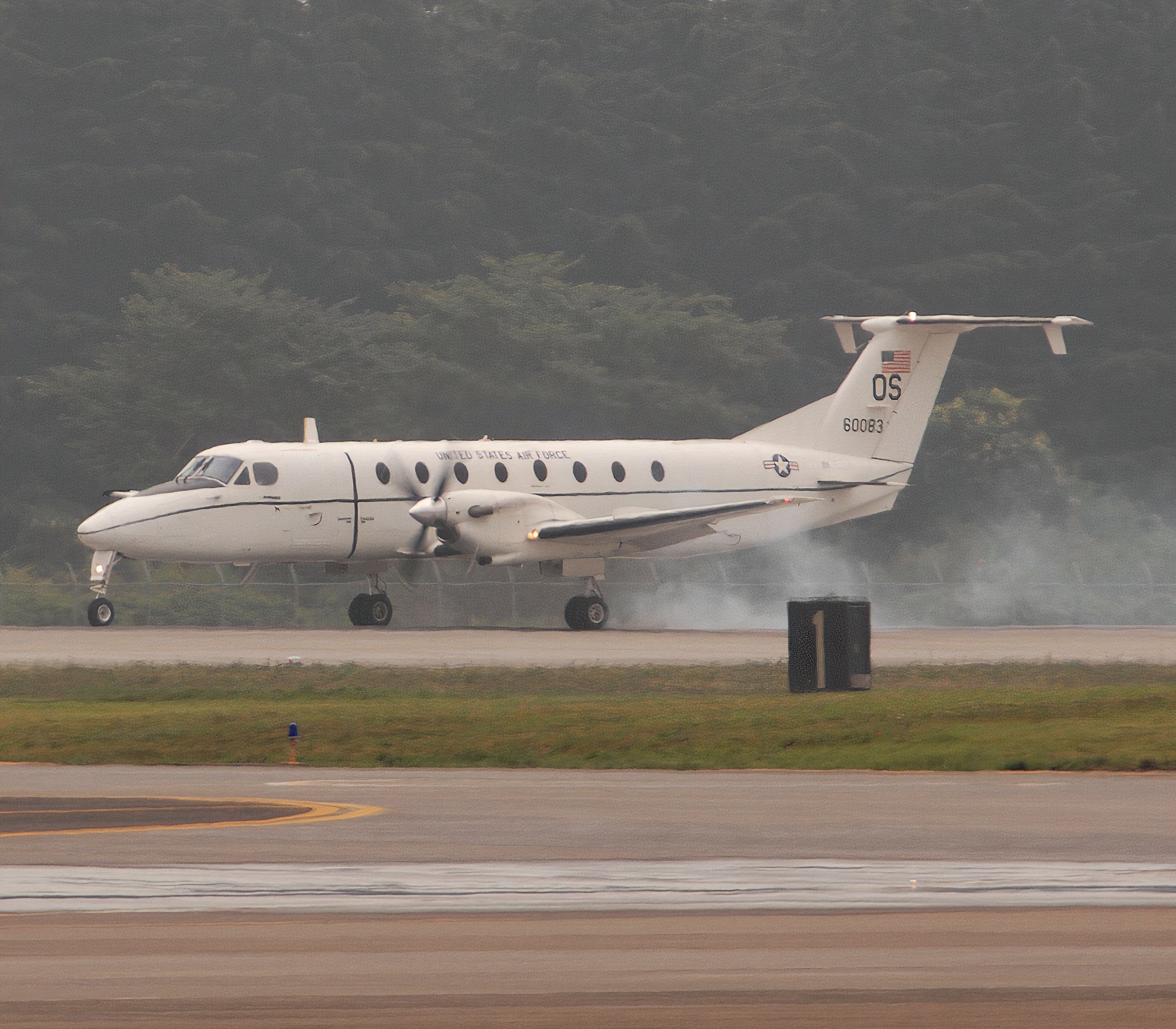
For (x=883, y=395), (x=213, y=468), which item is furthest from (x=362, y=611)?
(x=883, y=395)

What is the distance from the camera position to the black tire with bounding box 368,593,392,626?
4622 centimetres

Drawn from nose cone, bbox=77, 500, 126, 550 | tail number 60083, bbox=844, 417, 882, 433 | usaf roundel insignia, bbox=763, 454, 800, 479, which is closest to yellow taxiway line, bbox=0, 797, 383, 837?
nose cone, bbox=77, 500, 126, 550

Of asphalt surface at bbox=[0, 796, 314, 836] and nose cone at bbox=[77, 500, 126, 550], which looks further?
nose cone at bbox=[77, 500, 126, 550]

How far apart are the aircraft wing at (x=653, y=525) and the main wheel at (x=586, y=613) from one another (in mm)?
1445

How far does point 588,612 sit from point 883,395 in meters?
9.95

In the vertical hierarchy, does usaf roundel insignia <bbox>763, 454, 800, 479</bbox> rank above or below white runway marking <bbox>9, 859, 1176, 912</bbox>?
above

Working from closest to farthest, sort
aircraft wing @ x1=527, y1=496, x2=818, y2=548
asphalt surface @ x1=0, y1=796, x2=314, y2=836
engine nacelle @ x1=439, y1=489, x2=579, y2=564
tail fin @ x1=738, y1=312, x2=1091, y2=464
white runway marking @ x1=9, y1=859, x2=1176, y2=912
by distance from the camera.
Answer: white runway marking @ x1=9, y1=859, x2=1176, y2=912, asphalt surface @ x1=0, y1=796, x2=314, y2=836, engine nacelle @ x1=439, y1=489, x2=579, y2=564, aircraft wing @ x1=527, y1=496, x2=818, y2=548, tail fin @ x1=738, y1=312, x2=1091, y2=464

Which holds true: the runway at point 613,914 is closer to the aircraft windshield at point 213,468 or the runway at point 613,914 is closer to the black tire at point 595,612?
the aircraft windshield at point 213,468

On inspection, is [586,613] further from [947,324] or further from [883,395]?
[947,324]

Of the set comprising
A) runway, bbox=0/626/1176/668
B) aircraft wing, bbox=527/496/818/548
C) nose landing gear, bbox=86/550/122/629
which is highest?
aircraft wing, bbox=527/496/818/548

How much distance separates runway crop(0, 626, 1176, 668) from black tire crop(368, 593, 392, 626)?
1.53 metres

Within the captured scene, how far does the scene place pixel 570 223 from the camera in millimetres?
94875

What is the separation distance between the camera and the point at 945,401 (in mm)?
A: 92375

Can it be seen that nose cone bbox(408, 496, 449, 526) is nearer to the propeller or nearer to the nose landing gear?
the propeller
